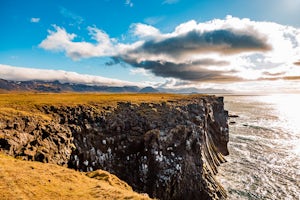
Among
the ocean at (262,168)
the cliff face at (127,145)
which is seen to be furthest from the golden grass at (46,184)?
the ocean at (262,168)

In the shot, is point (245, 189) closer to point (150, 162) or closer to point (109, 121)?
point (150, 162)

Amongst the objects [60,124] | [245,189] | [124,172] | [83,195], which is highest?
[60,124]

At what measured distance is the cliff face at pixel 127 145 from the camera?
45438 mm

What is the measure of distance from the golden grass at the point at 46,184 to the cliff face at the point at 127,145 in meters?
7.98

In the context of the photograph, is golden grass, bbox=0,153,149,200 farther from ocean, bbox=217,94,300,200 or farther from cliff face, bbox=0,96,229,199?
ocean, bbox=217,94,300,200

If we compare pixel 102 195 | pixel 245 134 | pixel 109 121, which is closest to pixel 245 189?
pixel 109 121

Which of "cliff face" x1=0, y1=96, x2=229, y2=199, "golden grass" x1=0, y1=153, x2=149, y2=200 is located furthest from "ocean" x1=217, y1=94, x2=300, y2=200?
"golden grass" x1=0, y1=153, x2=149, y2=200

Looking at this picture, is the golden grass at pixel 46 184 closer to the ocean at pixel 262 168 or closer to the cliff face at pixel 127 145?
the cliff face at pixel 127 145

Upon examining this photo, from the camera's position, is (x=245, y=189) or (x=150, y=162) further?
(x=245, y=189)

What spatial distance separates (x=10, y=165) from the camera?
107ft

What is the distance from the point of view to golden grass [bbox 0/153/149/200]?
26828 mm

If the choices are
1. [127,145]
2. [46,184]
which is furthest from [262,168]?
[46,184]

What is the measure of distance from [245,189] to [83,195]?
4686 cm

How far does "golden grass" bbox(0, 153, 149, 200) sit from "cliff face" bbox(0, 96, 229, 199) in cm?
798
